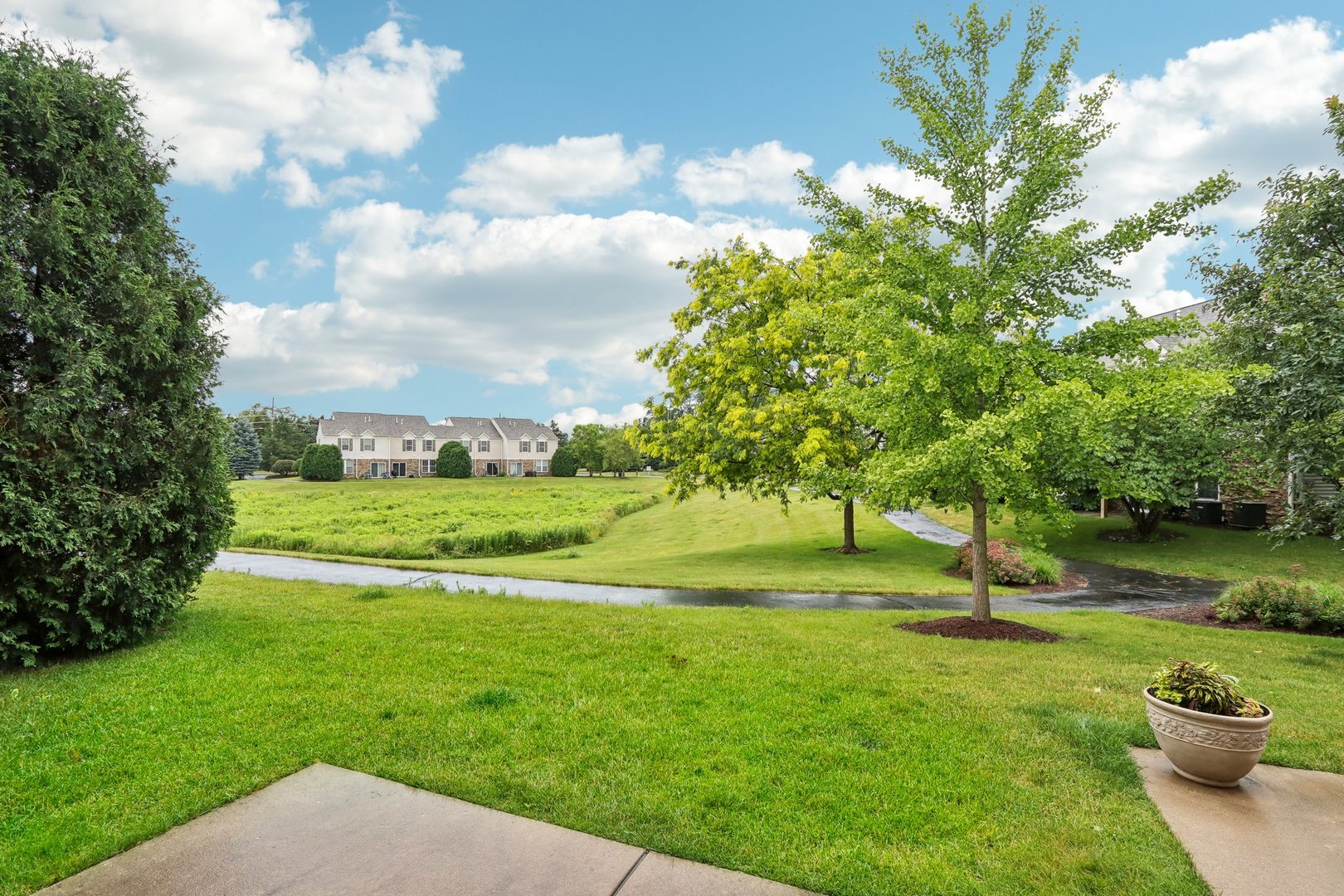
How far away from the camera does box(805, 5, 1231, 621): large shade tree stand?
894 centimetres

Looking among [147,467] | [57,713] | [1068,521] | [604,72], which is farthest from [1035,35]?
[57,713]

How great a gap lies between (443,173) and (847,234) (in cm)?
885

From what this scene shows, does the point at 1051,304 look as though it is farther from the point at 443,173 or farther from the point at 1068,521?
the point at 443,173

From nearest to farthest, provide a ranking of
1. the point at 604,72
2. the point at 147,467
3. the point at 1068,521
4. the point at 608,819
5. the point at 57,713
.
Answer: the point at 608,819 → the point at 57,713 → the point at 147,467 → the point at 1068,521 → the point at 604,72

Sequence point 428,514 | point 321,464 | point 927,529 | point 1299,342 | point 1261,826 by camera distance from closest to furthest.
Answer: point 1261,826 < point 1299,342 < point 927,529 < point 428,514 < point 321,464

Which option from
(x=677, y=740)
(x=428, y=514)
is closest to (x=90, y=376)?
(x=677, y=740)

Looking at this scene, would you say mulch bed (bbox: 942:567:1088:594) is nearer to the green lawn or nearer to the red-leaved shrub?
the red-leaved shrub

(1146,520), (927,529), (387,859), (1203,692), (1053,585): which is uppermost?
(1203,692)

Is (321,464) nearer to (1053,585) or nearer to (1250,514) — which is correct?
(1053,585)

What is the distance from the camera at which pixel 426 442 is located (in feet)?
239

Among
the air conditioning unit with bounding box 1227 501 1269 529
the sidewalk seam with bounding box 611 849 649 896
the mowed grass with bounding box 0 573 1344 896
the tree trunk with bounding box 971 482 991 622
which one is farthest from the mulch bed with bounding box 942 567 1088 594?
the sidewalk seam with bounding box 611 849 649 896

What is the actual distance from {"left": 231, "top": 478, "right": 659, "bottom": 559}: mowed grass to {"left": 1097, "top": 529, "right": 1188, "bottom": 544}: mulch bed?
1865 cm

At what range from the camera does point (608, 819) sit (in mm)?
3619

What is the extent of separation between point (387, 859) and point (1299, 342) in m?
12.4
